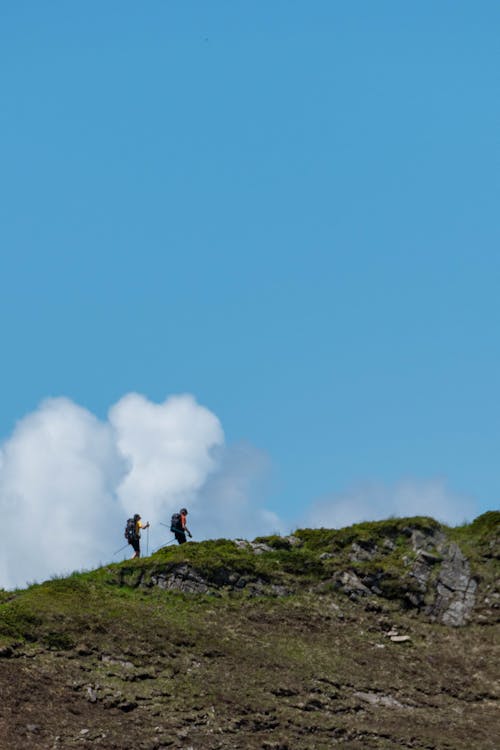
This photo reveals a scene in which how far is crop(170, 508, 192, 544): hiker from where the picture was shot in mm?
51188

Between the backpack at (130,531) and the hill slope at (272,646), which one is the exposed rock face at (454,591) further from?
the backpack at (130,531)

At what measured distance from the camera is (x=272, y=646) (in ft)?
132

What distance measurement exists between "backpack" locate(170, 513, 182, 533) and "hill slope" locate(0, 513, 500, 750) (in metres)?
2.84

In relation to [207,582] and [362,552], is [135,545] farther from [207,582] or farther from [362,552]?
[362,552]

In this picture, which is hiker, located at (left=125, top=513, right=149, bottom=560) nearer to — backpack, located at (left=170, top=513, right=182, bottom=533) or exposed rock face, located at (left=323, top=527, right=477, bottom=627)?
backpack, located at (left=170, top=513, right=182, bottom=533)

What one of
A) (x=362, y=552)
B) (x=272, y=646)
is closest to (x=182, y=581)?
(x=272, y=646)

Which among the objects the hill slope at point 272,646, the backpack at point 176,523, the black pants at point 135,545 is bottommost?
the hill slope at point 272,646

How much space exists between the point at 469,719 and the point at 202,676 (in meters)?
8.81

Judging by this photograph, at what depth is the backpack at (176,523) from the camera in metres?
51.5

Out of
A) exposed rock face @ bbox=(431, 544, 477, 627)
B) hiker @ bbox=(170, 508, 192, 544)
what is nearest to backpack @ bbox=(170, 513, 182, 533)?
hiker @ bbox=(170, 508, 192, 544)

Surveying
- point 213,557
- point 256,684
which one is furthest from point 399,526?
point 256,684

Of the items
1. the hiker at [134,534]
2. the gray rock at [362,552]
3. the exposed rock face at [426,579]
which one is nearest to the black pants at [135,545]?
the hiker at [134,534]

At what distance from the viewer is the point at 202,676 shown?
119 feet

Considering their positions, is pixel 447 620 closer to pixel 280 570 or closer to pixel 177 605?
pixel 280 570
